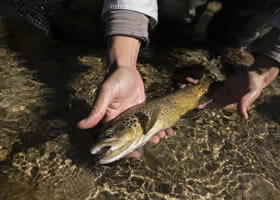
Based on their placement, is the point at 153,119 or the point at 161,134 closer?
the point at 153,119

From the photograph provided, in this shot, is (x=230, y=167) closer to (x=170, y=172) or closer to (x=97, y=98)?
(x=170, y=172)

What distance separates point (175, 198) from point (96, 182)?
2.85ft

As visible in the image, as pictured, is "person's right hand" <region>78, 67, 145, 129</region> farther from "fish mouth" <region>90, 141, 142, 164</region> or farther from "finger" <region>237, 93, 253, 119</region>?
"finger" <region>237, 93, 253, 119</region>

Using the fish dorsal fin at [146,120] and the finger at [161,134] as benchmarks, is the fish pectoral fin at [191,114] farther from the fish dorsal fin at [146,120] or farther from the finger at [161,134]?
the fish dorsal fin at [146,120]

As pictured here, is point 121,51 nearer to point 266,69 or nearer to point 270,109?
point 266,69

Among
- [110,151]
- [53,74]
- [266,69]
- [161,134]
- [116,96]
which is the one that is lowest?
[53,74]

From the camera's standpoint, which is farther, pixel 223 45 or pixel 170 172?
pixel 223 45

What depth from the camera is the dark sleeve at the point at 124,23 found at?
3.01 meters

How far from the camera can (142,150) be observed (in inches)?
121

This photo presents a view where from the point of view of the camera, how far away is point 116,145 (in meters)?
2.55

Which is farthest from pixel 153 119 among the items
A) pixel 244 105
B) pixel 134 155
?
pixel 244 105

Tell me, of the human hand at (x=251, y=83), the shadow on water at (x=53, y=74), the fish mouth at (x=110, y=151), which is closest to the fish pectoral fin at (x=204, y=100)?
the human hand at (x=251, y=83)

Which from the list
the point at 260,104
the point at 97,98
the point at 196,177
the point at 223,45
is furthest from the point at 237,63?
the point at 97,98

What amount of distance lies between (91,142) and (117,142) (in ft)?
2.21
